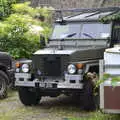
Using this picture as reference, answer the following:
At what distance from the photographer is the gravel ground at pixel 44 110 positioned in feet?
27.4

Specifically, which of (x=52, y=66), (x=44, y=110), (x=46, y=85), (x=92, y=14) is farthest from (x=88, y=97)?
(x=92, y=14)

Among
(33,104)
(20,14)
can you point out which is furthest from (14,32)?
(33,104)

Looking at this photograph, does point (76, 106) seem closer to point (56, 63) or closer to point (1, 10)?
point (56, 63)

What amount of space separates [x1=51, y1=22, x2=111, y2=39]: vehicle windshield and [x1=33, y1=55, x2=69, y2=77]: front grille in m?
1.24

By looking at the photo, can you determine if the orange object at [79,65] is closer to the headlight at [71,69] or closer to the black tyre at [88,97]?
the headlight at [71,69]

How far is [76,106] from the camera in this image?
9375 millimetres

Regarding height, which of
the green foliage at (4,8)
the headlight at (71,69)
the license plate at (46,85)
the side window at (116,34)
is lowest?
the license plate at (46,85)

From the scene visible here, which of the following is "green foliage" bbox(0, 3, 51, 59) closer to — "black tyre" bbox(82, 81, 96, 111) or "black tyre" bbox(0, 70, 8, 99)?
"black tyre" bbox(0, 70, 8, 99)

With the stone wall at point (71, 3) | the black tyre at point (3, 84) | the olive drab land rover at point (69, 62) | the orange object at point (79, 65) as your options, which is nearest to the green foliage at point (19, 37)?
the black tyre at point (3, 84)

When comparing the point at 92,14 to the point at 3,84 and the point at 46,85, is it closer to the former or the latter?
the point at 46,85

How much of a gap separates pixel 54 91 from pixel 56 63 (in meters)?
0.61

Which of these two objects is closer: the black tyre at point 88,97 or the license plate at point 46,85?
the black tyre at point 88,97

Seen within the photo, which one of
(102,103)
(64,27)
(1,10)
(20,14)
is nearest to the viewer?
(102,103)

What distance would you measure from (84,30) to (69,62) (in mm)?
1556
